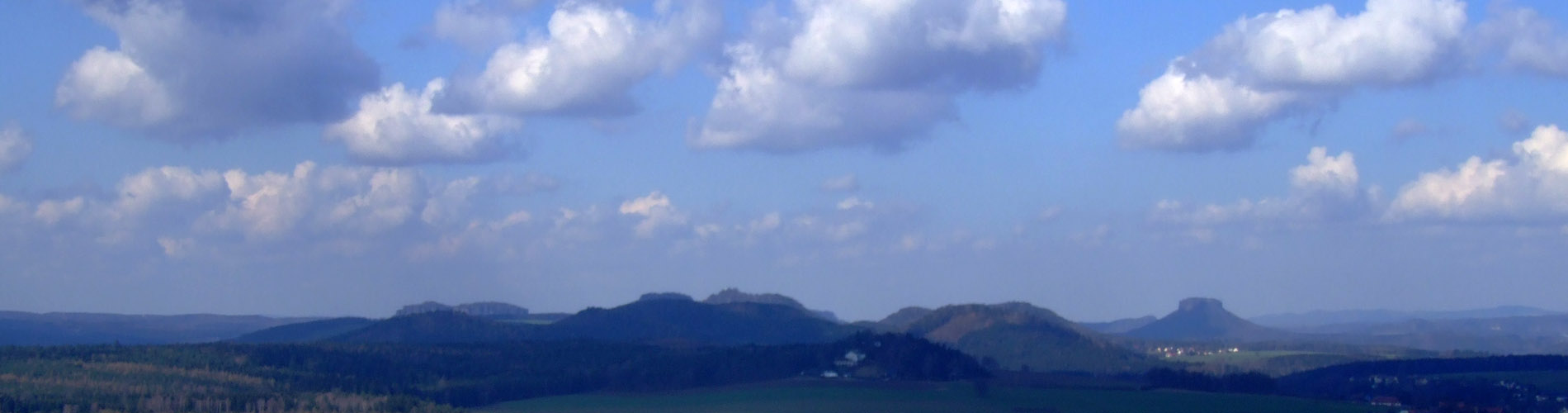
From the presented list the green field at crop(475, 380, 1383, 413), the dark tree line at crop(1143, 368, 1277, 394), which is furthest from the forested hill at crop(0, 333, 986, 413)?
the dark tree line at crop(1143, 368, 1277, 394)

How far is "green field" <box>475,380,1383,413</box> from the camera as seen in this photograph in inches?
5714

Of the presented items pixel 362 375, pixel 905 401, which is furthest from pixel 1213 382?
pixel 362 375

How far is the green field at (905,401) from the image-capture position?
5714 inches

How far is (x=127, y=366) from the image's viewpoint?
173500 mm

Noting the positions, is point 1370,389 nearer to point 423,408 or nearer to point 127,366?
point 423,408

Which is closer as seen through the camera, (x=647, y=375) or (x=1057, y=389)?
(x=1057, y=389)

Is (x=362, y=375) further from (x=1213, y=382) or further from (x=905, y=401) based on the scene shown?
(x=1213, y=382)

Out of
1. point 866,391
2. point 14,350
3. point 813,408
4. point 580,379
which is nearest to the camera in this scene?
point 813,408

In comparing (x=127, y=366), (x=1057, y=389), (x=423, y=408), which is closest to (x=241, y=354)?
(x=127, y=366)

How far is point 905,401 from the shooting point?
150m

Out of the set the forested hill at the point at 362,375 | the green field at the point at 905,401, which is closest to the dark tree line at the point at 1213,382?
the green field at the point at 905,401

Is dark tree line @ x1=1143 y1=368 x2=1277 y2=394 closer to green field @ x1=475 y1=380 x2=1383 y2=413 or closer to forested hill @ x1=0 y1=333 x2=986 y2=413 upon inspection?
green field @ x1=475 y1=380 x2=1383 y2=413

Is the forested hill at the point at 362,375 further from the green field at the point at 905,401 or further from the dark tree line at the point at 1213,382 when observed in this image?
the dark tree line at the point at 1213,382

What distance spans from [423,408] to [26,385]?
39052mm
